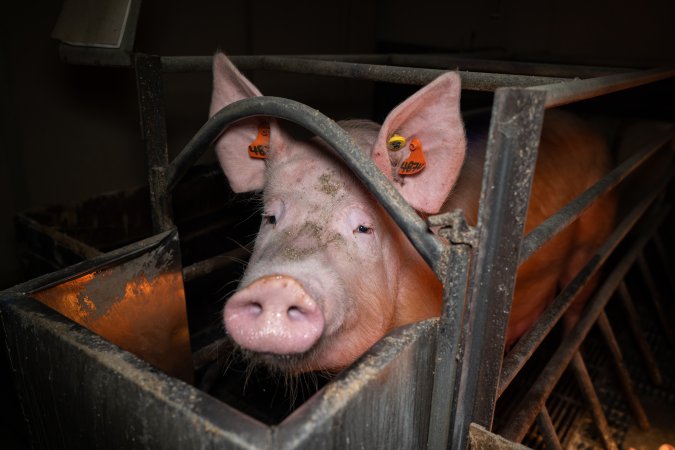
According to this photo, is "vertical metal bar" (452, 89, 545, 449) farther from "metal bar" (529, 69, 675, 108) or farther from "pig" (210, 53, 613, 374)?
"pig" (210, 53, 613, 374)

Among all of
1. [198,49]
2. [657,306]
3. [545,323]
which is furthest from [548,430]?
[198,49]

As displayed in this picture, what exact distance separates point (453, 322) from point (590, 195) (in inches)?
35.2

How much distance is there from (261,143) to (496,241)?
130 centimetres

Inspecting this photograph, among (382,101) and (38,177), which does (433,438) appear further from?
(382,101)

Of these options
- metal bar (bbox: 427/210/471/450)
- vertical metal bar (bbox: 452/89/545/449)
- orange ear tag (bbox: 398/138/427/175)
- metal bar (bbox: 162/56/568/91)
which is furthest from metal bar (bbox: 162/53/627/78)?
metal bar (bbox: 427/210/471/450)

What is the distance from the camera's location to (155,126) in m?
2.19

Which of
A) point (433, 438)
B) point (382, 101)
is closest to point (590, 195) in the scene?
point (433, 438)

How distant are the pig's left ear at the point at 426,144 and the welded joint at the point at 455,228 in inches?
22.1

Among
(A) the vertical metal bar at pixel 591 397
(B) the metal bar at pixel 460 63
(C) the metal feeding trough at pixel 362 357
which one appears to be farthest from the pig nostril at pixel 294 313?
(A) the vertical metal bar at pixel 591 397

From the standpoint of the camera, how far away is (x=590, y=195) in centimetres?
178

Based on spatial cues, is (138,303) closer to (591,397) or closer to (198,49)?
(591,397)

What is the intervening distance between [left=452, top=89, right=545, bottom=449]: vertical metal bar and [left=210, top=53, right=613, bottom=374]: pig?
1.45 ft

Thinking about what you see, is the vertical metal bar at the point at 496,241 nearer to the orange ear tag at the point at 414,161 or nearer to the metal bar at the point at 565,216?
the metal bar at the point at 565,216

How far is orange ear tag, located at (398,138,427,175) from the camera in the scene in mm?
1783
